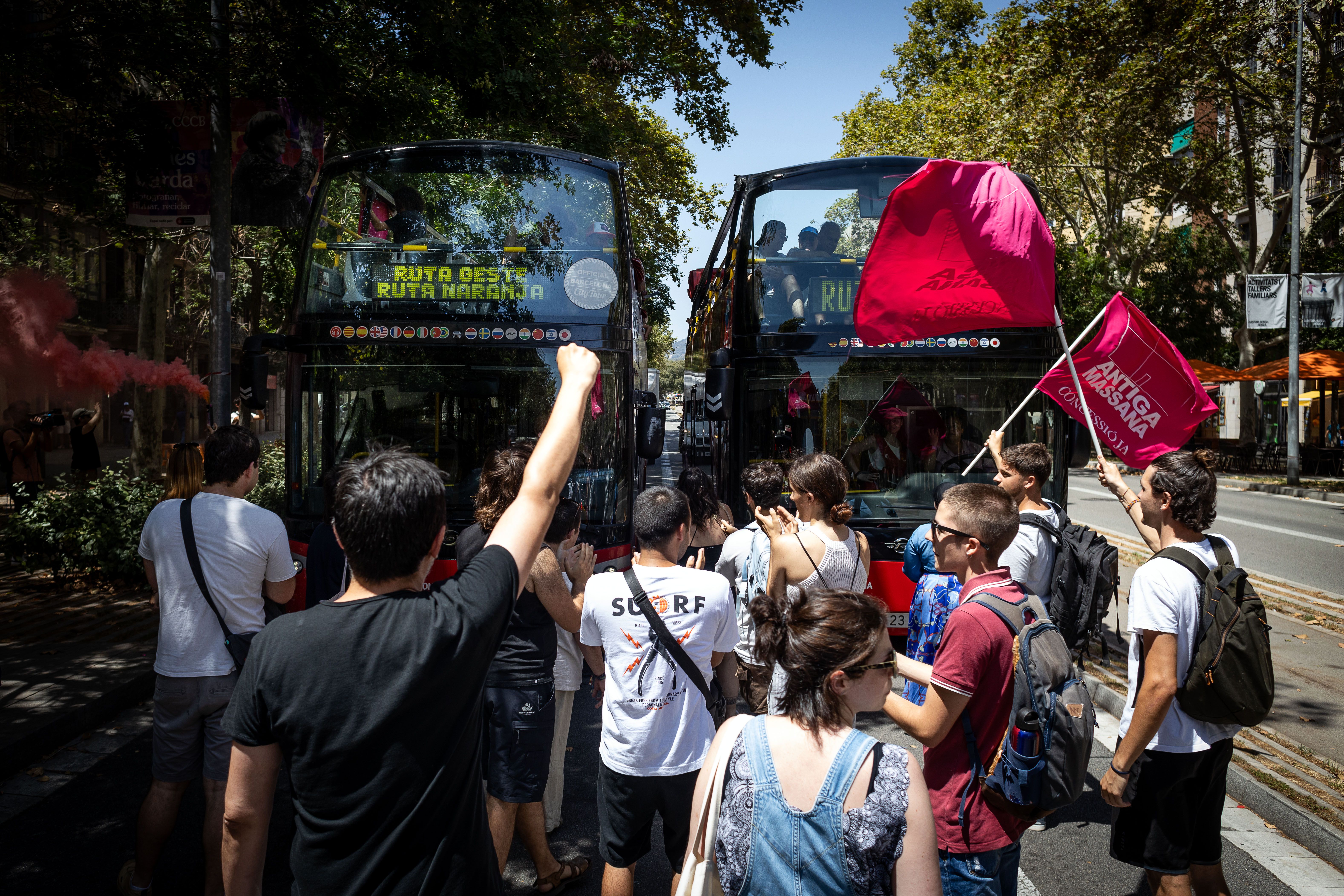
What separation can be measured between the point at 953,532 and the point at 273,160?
7840 mm

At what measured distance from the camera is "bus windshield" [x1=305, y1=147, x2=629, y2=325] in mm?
6445

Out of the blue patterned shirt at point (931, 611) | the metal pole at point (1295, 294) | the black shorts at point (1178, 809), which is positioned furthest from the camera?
the metal pole at point (1295, 294)

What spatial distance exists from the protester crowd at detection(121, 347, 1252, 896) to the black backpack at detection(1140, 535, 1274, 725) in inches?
1.5

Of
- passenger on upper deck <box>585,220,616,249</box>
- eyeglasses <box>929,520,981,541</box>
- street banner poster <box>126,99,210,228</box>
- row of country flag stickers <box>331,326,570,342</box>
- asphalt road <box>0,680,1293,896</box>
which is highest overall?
street banner poster <box>126,99,210,228</box>

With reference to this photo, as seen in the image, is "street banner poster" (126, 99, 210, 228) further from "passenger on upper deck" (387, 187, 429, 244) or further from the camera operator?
the camera operator

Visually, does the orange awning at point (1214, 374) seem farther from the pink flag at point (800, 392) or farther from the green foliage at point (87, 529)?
the green foliage at point (87, 529)

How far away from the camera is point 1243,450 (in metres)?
26.1

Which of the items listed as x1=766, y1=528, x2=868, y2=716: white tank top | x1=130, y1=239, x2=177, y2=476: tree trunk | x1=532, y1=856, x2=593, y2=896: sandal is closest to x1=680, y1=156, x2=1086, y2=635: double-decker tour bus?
x1=766, y1=528, x2=868, y2=716: white tank top

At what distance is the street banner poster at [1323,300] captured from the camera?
21766 mm

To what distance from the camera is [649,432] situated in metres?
7.11

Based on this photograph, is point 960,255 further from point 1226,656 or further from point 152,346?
point 152,346

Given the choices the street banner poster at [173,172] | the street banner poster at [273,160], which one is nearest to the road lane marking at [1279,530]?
the street banner poster at [273,160]

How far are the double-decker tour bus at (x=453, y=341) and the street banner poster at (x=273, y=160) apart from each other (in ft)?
6.68

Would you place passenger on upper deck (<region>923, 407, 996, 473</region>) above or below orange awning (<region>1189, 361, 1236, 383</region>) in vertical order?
below
